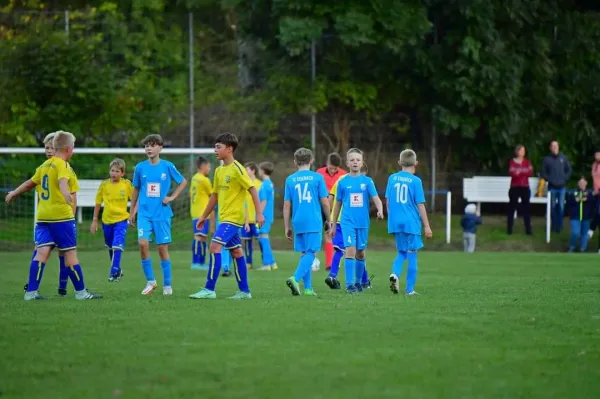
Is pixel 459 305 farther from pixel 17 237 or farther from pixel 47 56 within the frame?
pixel 47 56

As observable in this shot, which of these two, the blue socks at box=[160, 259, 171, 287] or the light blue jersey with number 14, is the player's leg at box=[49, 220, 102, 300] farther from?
the light blue jersey with number 14

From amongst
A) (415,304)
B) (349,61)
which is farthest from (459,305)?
(349,61)

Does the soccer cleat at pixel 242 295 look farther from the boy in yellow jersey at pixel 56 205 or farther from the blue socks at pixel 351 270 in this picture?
the boy in yellow jersey at pixel 56 205

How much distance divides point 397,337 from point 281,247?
759 inches

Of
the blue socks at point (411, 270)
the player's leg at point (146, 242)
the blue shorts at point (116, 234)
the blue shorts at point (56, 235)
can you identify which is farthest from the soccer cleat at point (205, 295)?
the blue shorts at point (116, 234)

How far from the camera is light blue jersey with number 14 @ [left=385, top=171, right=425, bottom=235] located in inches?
535

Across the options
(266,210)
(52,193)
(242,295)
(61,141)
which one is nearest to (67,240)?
(52,193)

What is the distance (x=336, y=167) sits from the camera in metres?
18.0

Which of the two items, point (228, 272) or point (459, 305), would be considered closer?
point (459, 305)

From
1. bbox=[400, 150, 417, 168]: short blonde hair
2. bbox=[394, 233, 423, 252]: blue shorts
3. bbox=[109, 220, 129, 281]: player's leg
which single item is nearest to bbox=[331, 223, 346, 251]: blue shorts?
bbox=[394, 233, 423, 252]: blue shorts

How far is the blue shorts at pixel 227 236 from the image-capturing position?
1259cm

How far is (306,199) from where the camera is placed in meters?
13.7

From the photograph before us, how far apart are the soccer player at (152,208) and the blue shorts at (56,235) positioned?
4.49ft

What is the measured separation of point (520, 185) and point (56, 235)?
17825 mm
